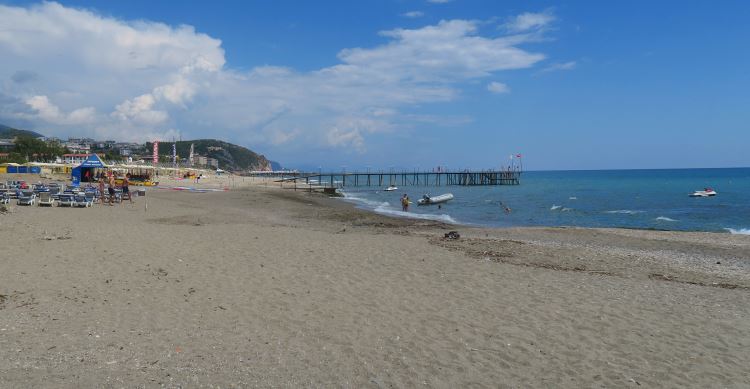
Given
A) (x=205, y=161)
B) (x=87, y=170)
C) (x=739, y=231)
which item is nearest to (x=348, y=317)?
(x=739, y=231)

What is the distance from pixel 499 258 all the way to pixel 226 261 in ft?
20.5

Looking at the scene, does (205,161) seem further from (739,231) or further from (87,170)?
(739,231)

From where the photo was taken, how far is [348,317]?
6.54m

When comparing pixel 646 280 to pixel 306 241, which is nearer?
pixel 646 280

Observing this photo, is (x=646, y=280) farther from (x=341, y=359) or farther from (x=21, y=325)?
(x=21, y=325)

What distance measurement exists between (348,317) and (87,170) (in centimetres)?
4159

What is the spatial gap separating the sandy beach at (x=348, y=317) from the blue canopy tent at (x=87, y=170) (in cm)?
2837

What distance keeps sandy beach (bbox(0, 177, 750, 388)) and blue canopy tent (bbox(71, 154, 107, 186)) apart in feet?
93.1

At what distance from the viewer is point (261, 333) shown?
5.77 meters

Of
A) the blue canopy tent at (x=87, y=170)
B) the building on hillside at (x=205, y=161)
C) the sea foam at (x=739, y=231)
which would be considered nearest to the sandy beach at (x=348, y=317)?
the sea foam at (x=739, y=231)

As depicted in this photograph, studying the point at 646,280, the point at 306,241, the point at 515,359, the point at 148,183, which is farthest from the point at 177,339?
the point at 148,183

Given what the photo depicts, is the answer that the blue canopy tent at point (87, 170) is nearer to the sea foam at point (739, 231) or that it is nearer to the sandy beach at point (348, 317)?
the sandy beach at point (348, 317)

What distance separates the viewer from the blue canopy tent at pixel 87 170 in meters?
37.3

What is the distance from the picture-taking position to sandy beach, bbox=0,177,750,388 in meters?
4.75
